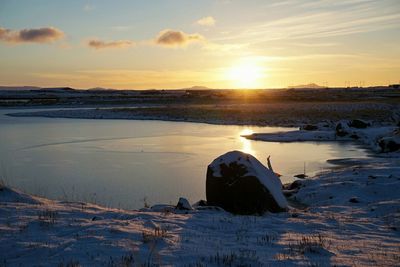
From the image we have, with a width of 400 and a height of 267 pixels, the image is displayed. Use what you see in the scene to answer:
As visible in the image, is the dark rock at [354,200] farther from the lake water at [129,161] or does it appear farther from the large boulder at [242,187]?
the lake water at [129,161]

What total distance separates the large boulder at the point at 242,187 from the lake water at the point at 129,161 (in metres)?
1.97

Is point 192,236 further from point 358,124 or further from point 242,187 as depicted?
point 358,124

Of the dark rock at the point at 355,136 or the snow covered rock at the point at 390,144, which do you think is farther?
the dark rock at the point at 355,136

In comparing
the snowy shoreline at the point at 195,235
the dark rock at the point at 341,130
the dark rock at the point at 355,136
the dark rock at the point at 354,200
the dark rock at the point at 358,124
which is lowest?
the dark rock at the point at 354,200

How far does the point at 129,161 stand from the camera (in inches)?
743

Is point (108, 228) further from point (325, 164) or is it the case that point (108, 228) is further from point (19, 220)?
point (325, 164)

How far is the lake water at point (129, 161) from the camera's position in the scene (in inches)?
527

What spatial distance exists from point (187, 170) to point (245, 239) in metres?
9.94

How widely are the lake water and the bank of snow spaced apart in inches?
135

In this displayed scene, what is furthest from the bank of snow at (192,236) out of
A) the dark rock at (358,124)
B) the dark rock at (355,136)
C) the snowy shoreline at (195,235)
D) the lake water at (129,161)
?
the dark rock at (358,124)

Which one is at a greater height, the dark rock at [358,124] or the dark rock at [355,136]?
the dark rock at [358,124]

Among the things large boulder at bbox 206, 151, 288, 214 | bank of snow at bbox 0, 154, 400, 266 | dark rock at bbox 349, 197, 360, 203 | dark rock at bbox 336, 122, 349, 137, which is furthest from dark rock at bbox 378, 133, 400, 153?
large boulder at bbox 206, 151, 288, 214

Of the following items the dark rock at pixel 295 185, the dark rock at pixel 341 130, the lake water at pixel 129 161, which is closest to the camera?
the lake water at pixel 129 161

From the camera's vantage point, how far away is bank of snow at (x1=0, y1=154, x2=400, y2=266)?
5910 mm
